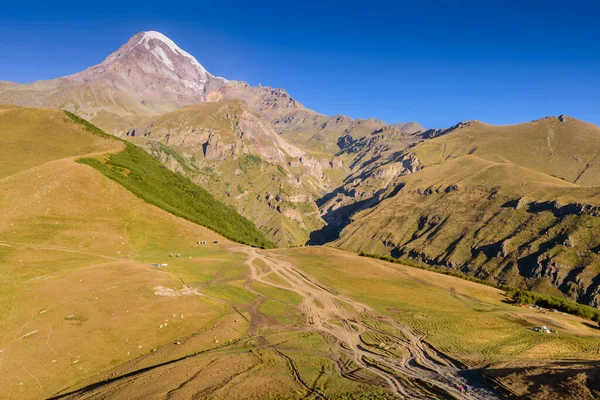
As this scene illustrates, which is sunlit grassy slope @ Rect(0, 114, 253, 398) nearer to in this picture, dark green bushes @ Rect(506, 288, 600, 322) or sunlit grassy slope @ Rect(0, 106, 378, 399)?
sunlit grassy slope @ Rect(0, 106, 378, 399)

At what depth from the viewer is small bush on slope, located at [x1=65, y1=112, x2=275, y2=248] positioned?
97875 millimetres

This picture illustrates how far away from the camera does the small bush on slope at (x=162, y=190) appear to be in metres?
97.9

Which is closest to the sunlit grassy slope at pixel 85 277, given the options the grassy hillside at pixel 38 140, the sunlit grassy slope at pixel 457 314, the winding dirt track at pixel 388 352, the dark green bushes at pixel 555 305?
the winding dirt track at pixel 388 352

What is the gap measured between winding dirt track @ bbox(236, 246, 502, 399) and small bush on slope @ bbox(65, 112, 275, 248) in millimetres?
→ 57866

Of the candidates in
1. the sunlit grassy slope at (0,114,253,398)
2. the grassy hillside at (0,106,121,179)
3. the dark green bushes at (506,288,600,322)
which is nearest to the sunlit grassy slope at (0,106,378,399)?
the sunlit grassy slope at (0,114,253,398)

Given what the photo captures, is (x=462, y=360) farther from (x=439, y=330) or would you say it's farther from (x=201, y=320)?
(x=201, y=320)

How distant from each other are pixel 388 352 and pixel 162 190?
108m

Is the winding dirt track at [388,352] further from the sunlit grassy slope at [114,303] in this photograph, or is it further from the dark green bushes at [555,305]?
the dark green bushes at [555,305]

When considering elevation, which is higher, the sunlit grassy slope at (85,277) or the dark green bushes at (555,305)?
the dark green bushes at (555,305)

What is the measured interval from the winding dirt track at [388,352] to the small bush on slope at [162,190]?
5787 cm

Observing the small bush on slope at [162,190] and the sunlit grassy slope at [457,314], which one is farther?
the small bush on slope at [162,190]

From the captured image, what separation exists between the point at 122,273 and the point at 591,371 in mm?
56757

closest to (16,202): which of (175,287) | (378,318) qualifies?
(175,287)

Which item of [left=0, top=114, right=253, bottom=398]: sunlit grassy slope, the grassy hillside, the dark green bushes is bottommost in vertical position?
[left=0, top=114, right=253, bottom=398]: sunlit grassy slope
